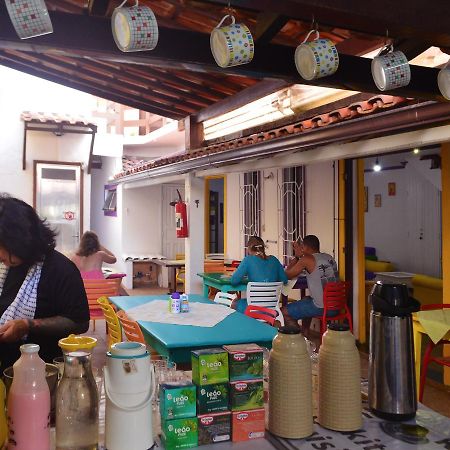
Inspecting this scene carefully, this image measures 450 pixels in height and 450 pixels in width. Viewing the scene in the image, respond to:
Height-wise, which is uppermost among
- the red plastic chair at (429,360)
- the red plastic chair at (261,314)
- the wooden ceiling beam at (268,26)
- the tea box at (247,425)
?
the wooden ceiling beam at (268,26)

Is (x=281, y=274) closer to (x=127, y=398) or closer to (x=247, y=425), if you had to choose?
(x=247, y=425)

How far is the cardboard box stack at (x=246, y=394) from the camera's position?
5.67ft

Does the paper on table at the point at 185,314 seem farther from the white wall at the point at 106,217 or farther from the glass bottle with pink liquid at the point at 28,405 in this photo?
the white wall at the point at 106,217

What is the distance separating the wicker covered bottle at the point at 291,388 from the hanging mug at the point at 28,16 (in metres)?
1.42

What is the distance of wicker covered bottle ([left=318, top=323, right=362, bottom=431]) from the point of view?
1.80 meters

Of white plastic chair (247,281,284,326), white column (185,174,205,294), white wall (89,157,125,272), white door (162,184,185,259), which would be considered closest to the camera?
white plastic chair (247,281,284,326)

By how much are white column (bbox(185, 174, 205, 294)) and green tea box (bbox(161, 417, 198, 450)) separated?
19.7 ft

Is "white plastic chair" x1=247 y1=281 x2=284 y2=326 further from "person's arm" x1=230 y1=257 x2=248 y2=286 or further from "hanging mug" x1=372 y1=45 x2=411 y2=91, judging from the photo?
"hanging mug" x1=372 y1=45 x2=411 y2=91

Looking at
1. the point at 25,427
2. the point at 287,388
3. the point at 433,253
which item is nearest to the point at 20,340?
the point at 25,427

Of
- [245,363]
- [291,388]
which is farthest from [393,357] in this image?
[245,363]

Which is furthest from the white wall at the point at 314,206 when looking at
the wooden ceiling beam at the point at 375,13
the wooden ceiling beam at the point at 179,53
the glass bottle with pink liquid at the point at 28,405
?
the glass bottle with pink liquid at the point at 28,405

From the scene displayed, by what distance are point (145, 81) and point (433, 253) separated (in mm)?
6936

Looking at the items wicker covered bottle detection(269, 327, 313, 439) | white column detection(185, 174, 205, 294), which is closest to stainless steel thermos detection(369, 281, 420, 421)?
wicker covered bottle detection(269, 327, 313, 439)

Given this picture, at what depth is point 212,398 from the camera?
67.2 inches
